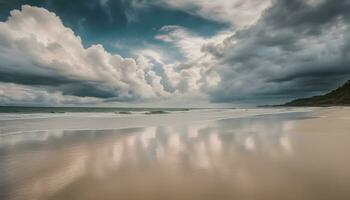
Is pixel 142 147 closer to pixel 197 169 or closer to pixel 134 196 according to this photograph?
pixel 197 169

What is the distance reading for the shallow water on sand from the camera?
5.00 m

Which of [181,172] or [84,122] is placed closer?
[181,172]

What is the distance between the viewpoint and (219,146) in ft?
34.0

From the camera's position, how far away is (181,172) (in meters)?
6.54

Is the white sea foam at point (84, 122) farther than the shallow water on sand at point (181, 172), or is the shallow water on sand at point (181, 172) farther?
the white sea foam at point (84, 122)

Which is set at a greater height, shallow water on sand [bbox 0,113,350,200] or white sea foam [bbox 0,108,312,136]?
white sea foam [bbox 0,108,312,136]

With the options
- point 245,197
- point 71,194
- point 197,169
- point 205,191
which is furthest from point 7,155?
point 245,197

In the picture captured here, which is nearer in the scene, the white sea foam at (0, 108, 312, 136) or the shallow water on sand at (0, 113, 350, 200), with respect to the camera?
the shallow water on sand at (0, 113, 350, 200)

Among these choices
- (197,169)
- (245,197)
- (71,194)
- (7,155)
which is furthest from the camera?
(7,155)

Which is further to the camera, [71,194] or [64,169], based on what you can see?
[64,169]

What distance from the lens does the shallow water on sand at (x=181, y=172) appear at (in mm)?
4996

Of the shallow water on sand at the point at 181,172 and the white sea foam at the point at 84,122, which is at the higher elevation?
the white sea foam at the point at 84,122

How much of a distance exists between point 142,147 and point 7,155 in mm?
5481

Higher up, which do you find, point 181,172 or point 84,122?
point 84,122
